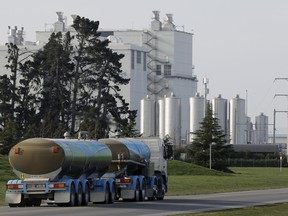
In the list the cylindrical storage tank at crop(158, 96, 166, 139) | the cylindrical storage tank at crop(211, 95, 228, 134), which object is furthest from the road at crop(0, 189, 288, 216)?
the cylindrical storage tank at crop(211, 95, 228, 134)

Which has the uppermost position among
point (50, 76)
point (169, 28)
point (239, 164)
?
point (169, 28)

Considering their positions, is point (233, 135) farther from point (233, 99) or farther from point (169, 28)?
point (169, 28)

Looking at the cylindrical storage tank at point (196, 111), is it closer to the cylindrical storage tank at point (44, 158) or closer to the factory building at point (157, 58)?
the factory building at point (157, 58)

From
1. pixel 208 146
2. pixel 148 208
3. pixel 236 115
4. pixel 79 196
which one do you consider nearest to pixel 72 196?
pixel 79 196

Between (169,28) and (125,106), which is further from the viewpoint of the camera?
(169,28)

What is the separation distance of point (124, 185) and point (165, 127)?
334 ft

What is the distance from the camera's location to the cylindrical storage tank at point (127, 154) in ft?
155

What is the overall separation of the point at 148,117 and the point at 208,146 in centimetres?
3463

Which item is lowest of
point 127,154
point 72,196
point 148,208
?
point 148,208

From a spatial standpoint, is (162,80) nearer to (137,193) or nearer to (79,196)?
(137,193)

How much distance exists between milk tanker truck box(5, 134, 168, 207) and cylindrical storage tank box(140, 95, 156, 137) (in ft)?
291

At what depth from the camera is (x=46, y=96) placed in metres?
112

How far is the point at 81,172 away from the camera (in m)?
42.9

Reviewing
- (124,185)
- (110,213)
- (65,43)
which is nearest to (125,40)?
(65,43)
